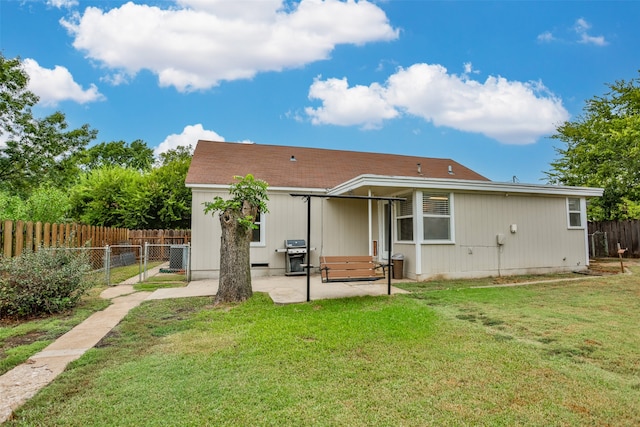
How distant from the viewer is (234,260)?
6734 mm

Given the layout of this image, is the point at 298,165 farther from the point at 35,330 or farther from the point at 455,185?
the point at 35,330

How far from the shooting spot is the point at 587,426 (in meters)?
2.32

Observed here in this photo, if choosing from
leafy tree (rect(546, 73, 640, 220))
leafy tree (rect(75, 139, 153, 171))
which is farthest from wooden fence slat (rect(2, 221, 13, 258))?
leafy tree (rect(75, 139, 153, 171))

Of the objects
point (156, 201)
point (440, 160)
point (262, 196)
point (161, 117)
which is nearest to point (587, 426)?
point (262, 196)

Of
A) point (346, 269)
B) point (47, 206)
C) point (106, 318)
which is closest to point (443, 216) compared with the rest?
point (346, 269)

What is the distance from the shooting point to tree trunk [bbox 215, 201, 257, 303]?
6.62 m

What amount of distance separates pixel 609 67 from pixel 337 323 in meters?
24.1

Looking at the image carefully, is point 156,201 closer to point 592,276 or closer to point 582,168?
point 592,276

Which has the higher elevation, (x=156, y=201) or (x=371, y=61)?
(x=371, y=61)

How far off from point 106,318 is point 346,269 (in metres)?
4.30

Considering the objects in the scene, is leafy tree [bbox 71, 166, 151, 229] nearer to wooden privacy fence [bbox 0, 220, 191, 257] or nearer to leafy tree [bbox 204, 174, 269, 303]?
wooden privacy fence [bbox 0, 220, 191, 257]

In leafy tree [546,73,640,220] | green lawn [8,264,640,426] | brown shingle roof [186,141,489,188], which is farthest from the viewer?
leafy tree [546,73,640,220]

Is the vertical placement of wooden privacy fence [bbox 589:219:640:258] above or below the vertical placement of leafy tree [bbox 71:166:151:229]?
below

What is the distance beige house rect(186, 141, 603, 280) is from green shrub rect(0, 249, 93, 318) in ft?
12.8
